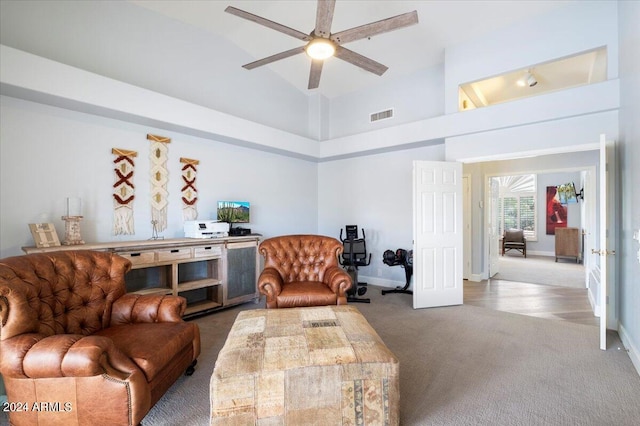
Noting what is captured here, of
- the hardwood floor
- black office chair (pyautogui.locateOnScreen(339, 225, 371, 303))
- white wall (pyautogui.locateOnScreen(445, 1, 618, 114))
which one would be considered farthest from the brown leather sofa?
white wall (pyautogui.locateOnScreen(445, 1, 618, 114))

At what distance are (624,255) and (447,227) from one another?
1.84 meters

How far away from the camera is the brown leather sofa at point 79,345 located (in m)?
1.65

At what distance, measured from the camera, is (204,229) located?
412 centimetres

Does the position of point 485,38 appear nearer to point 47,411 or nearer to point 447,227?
point 447,227

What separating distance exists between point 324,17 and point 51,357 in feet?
9.58

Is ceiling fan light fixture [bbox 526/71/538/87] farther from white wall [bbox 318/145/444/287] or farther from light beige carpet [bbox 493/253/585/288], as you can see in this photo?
light beige carpet [bbox 493/253/585/288]

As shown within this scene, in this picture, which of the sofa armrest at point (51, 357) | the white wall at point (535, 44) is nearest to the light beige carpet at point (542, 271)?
the white wall at point (535, 44)

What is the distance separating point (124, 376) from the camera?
173 cm

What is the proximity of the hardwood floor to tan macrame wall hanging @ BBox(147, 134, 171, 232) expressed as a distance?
467 centimetres

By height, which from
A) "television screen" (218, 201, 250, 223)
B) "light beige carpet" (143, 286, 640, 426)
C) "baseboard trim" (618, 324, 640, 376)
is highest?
"television screen" (218, 201, 250, 223)

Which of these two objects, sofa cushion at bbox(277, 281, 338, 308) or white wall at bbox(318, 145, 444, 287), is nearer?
sofa cushion at bbox(277, 281, 338, 308)

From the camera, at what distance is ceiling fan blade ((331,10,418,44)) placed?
242 cm

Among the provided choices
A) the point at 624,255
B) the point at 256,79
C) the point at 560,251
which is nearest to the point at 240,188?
the point at 256,79

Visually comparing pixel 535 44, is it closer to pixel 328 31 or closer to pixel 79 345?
pixel 328 31
